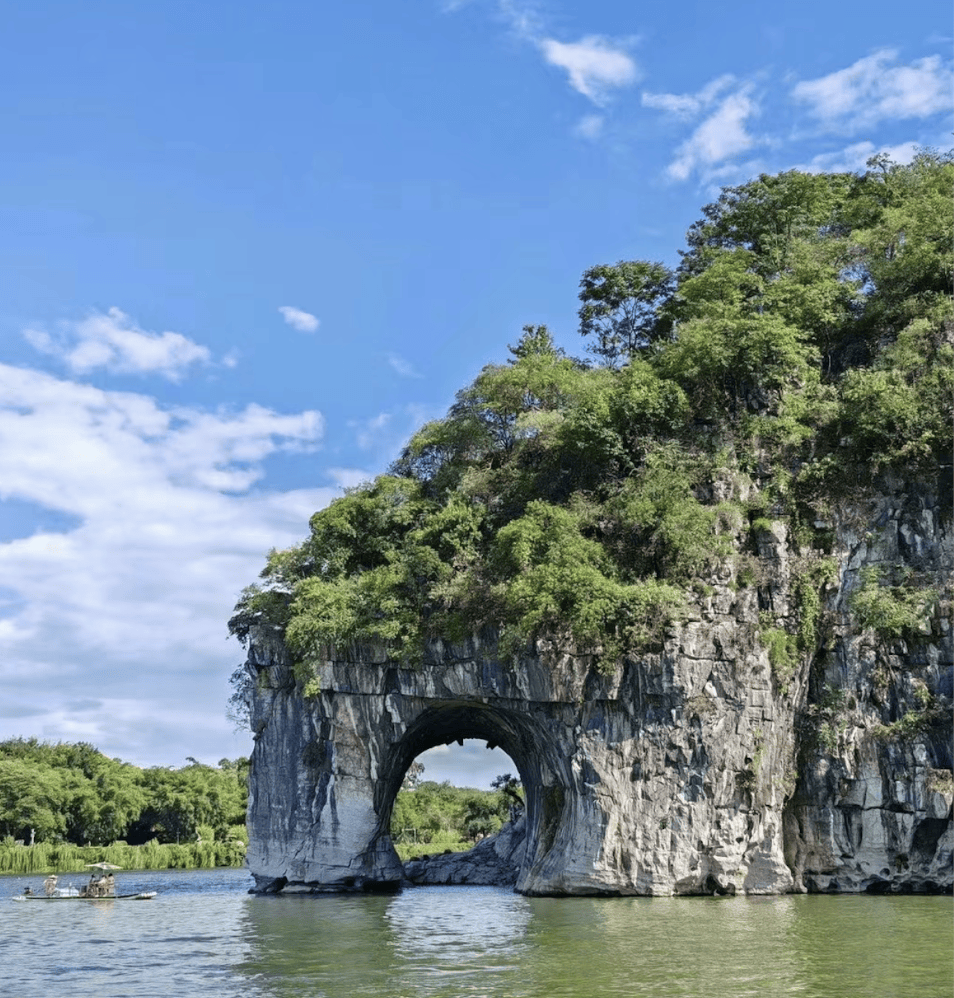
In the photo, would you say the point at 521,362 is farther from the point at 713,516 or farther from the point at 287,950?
the point at 287,950

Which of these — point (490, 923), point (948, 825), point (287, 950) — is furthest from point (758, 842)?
point (287, 950)

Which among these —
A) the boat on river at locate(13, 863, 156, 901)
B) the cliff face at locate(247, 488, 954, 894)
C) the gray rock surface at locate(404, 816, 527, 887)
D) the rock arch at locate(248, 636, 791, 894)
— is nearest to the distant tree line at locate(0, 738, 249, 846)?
the gray rock surface at locate(404, 816, 527, 887)

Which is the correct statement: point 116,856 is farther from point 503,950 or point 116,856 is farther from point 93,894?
point 503,950

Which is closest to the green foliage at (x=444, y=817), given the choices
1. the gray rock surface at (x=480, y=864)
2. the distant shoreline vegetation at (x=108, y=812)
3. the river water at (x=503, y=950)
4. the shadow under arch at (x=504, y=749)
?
the distant shoreline vegetation at (x=108, y=812)

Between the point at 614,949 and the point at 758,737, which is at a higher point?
the point at 758,737

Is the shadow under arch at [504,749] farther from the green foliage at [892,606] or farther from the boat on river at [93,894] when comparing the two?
the green foliage at [892,606]

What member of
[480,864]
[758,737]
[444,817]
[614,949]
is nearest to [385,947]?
[614,949]

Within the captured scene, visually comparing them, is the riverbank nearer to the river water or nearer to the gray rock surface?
the gray rock surface

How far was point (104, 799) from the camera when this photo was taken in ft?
186

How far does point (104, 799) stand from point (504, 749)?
2998cm

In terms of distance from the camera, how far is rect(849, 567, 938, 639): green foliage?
24562mm

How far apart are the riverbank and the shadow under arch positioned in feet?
71.6

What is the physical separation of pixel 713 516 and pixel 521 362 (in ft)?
27.1

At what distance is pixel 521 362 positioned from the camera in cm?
3181
